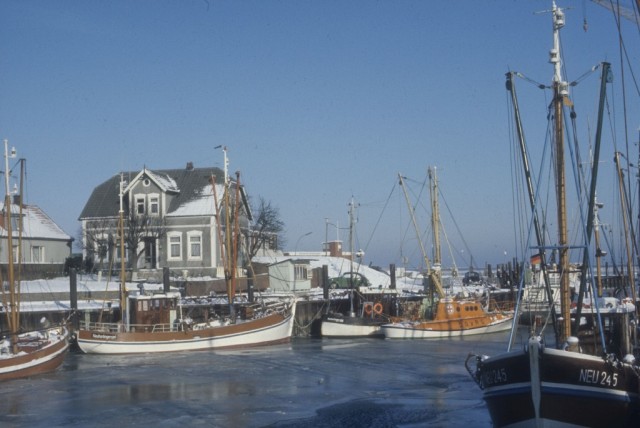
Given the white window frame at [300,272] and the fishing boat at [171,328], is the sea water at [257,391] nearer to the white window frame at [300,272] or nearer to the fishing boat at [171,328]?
the fishing boat at [171,328]

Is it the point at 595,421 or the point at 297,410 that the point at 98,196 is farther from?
the point at 595,421

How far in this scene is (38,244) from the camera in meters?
64.8

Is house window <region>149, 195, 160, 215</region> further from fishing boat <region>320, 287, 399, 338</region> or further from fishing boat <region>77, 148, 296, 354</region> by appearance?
fishing boat <region>77, 148, 296, 354</region>

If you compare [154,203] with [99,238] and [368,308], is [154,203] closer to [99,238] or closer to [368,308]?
[99,238]

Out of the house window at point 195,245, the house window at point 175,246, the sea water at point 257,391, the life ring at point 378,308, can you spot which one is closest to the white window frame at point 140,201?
the house window at point 175,246

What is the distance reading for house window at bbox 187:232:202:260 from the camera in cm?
6575

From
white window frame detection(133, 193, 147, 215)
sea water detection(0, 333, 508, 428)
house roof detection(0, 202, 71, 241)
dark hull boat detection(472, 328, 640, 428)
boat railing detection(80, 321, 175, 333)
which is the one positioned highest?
white window frame detection(133, 193, 147, 215)

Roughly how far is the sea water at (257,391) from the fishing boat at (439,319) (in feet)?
22.0

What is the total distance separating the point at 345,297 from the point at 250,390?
29864 mm

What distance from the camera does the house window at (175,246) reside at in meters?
66.2

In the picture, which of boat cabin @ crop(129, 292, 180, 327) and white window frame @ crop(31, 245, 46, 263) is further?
white window frame @ crop(31, 245, 46, 263)

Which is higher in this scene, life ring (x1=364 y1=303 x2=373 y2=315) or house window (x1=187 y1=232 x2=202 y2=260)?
house window (x1=187 y1=232 x2=202 y2=260)

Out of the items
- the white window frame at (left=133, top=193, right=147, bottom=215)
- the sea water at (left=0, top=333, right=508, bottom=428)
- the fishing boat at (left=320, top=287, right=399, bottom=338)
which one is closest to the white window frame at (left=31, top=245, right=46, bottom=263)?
the white window frame at (left=133, top=193, right=147, bottom=215)

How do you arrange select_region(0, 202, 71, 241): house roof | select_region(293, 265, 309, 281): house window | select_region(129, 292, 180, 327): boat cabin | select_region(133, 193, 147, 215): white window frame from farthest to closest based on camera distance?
1. select_region(293, 265, 309, 281): house window
2. select_region(133, 193, 147, 215): white window frame
3. select_region(0, 202, 71, 241): house roof
4. select_region(129, 292, 180, 327): boat cabin
